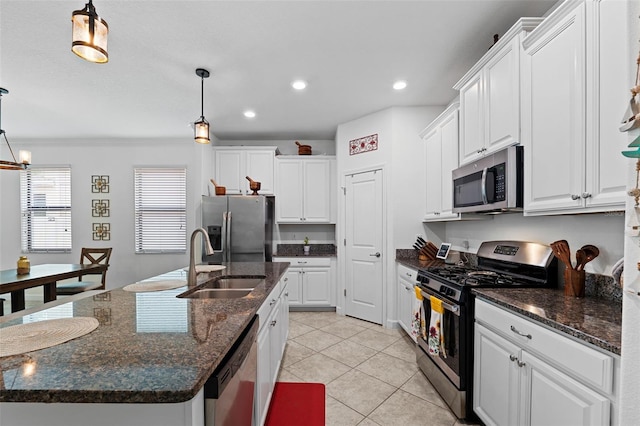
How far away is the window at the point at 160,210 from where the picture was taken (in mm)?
5004

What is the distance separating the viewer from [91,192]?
4977mm

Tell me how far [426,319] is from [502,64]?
195 cm

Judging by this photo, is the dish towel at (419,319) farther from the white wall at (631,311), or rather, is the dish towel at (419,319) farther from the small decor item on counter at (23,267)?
the small decor item on counter at (23,267)

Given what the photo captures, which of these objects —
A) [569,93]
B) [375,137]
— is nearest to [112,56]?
[375,137]

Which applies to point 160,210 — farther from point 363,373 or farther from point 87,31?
point 363,373

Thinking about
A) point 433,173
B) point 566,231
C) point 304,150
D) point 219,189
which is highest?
point 304,150

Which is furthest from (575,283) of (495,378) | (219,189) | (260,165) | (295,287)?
(219,189)

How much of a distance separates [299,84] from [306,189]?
1905mm

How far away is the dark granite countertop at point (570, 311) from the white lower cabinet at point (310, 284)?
2.78 metres

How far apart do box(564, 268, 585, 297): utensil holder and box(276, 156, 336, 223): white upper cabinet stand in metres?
3.26

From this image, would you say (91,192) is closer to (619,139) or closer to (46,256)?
(46,256)

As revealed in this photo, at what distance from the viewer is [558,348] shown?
1.22 metres

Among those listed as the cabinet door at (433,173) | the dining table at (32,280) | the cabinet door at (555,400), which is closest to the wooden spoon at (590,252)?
the cabinet door at (555,400)

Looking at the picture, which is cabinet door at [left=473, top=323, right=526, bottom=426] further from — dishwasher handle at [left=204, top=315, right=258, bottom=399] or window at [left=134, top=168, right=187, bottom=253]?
window at [left=134, top=168, right=187, bottom=253]
